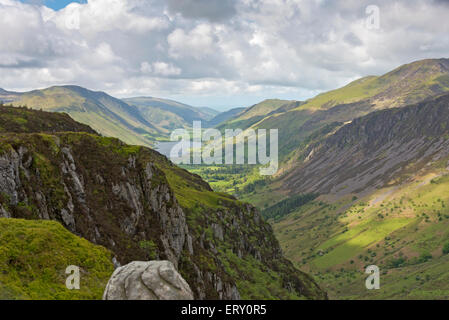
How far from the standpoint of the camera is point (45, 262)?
24922mm

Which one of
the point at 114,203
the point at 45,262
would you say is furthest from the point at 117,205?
the point at 45,262

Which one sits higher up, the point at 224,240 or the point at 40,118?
the point at 40,118

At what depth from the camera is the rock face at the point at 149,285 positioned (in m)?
17.6

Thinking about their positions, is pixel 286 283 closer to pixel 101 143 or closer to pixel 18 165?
pixel 101 143

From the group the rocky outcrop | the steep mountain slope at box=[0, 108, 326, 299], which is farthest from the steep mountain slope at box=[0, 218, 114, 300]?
the steep mountain slope at box=[0, 108, 326, 299]

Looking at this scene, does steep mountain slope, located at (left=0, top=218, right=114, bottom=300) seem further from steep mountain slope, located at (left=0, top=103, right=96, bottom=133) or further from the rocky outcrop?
steep mountain slope, located at (left=0, top=103, right=96, bottom=133)

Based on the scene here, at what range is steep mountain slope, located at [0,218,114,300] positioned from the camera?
73.5ft

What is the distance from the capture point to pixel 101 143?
5841 centimetres

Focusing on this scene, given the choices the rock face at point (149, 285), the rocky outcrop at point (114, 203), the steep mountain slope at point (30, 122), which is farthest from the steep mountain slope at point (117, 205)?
the rock face at point (149, 285)

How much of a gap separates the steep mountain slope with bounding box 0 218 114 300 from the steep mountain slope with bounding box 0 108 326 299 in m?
4.99

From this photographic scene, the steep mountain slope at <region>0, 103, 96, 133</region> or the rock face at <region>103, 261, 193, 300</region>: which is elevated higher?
the steep mountain slope at <region>0, 103, 96, 133</region>
